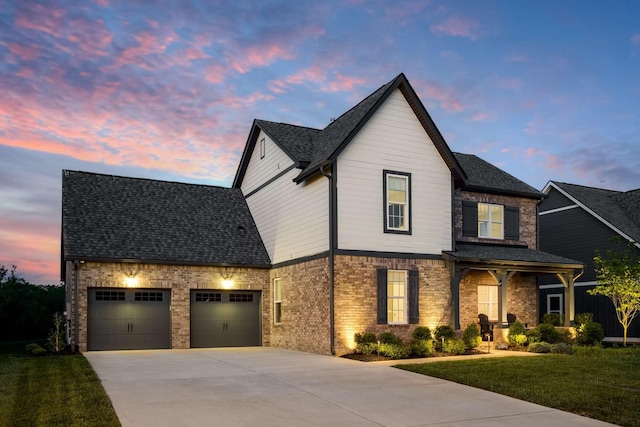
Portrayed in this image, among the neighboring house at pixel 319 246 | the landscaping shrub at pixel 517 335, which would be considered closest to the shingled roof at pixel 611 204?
the neighboring house at pixel 319 246

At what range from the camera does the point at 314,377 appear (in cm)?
1300

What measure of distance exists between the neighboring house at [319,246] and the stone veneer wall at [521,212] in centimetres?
6

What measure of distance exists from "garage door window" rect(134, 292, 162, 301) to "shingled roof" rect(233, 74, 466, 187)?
6833mm

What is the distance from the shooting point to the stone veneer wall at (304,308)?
18672mm

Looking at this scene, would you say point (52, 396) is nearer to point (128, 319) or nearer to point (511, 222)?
point (128, 319)

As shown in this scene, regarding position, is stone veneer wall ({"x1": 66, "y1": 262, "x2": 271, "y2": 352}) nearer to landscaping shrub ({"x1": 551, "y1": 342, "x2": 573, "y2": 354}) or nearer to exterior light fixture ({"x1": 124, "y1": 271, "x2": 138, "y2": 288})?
exterior light fixture ({"x1": 124, "y1": 271, "x2": 138, "y2": 288})

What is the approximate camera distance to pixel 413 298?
63.1ft

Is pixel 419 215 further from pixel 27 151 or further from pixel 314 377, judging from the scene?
pixel 27 151

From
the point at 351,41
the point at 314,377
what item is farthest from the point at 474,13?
the point at 314,377

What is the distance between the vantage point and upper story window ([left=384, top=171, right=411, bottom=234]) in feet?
63.7

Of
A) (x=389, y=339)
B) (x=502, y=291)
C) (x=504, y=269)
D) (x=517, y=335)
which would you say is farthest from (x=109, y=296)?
(x=517, y=335)

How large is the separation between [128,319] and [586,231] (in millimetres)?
21140

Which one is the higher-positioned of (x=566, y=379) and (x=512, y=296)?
(x=512, y=296)

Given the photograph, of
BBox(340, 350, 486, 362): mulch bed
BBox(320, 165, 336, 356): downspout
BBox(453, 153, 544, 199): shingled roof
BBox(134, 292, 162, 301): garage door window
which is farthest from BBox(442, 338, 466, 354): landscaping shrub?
BBox(134, 292, 162, 301): garage door window
